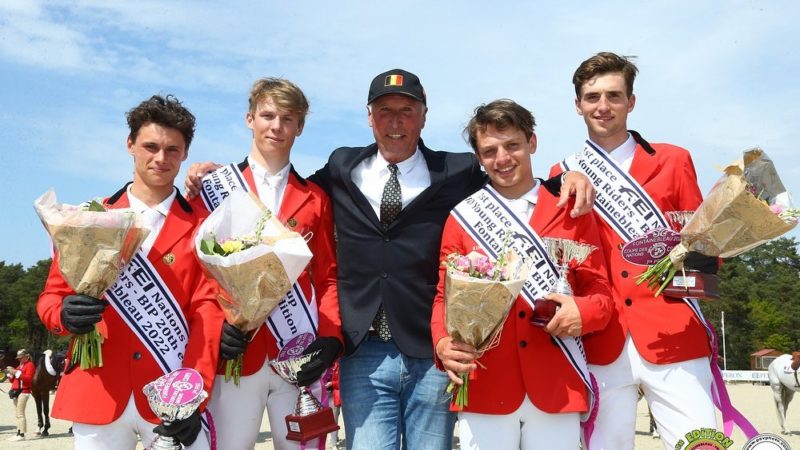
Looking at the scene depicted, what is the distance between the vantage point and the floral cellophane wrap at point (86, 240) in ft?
11.7

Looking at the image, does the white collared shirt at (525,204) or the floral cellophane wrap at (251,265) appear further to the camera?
the white collared shirt at (525,204)

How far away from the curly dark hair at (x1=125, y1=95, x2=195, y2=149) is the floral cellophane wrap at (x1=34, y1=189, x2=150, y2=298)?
0.79m

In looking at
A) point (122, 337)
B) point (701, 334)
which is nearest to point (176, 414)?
point (122, 337)

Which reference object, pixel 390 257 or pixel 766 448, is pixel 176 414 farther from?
pixel 766 448

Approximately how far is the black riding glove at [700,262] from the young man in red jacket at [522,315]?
1.47 ft

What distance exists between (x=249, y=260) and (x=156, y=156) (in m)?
1.05

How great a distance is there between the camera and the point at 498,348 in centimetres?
390

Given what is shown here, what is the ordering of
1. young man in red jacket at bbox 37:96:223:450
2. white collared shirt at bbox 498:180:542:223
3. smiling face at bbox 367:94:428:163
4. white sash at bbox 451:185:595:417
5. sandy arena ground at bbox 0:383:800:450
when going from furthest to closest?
sandy arena ground at bbox 0:383:800:450, smiling face at bbox 367:94:428:163, white collared shirt at bbox 498:180:542:223, white sash at bbox 451:185:595:417, young man in red jacket at bbox 37:96:223:450

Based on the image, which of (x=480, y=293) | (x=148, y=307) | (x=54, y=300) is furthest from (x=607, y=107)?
(x=54, y=300)

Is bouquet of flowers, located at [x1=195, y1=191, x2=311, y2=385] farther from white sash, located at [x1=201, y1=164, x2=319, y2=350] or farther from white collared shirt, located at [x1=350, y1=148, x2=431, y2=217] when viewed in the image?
white collared shirt, located at [x1=350, y1=148, x2=431, y2=217]

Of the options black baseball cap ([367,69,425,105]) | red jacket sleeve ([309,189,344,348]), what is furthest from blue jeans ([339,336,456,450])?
black baseball cap ([367,69,425,105])

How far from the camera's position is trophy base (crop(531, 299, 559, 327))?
370 cm

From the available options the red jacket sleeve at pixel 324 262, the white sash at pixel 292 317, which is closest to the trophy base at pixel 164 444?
the white sash at pixel 292 317

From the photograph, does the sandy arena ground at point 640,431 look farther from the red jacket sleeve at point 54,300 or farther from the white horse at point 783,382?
the red jacket sleeve at point 54,300
